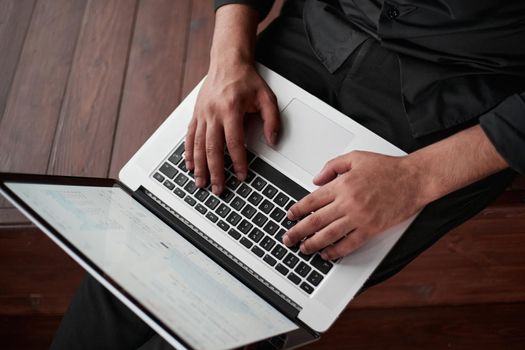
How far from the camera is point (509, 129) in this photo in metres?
0.70

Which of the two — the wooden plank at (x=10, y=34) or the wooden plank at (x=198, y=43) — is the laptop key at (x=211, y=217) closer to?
the wooden plank at (x=198, y=43)

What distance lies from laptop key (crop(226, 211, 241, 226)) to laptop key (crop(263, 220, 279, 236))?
0.04m

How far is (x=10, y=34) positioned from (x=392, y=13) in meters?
1.19

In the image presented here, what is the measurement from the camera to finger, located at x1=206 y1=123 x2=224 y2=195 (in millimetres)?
765

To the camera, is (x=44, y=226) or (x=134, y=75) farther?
(x=134, y=75)

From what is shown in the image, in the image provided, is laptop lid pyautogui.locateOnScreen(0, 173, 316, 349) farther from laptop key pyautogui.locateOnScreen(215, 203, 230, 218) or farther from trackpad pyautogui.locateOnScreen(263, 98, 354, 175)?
trackpad pyautogui.locateOnScreen(263, 98, 354, 175)

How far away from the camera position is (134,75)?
1.42 metres

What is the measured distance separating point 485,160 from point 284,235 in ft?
1.09

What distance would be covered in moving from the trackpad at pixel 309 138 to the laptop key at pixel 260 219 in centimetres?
10

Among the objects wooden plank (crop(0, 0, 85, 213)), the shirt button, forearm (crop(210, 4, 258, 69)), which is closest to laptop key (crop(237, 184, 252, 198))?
forearm (crop(210, 4, 258, 69))

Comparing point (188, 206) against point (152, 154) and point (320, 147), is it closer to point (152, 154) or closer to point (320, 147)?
point (152, 154)

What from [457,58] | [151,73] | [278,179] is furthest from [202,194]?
[151,73]

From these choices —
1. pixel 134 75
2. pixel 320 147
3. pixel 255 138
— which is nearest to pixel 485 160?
pixel 320 147

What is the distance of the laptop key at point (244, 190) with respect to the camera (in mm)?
781
